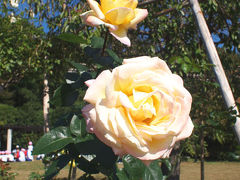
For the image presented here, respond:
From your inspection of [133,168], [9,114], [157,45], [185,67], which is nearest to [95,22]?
[133,168]

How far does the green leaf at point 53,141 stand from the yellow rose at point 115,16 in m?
0.22

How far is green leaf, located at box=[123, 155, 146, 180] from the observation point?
56 cm

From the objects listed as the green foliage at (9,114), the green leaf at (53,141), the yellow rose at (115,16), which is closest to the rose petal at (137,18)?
the yellow rose at (115,16)

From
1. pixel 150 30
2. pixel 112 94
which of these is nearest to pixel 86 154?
pixel 112 94

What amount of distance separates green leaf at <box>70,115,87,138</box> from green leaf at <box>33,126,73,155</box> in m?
0.01

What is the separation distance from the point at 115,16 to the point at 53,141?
0.27 meters

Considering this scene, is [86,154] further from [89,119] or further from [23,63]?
[23,63]

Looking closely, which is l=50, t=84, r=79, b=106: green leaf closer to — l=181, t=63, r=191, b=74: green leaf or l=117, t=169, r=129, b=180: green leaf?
l=117, t=169, r=129, b=180: green leaf

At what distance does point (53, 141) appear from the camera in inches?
20.6

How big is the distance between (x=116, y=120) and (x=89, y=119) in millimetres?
49

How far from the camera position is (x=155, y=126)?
1.33 feet

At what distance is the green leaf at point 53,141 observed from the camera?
1.63 ft

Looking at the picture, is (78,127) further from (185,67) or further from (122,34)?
(185,67)

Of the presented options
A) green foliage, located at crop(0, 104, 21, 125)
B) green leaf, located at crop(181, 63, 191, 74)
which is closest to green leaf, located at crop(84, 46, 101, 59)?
green leaf, located at crop(181, 63, 191, 74)
